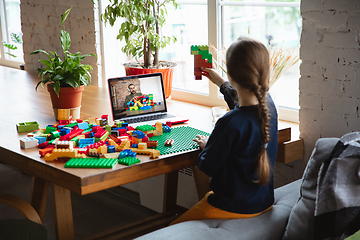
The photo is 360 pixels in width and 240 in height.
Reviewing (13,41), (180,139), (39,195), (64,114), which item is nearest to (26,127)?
(64,114)

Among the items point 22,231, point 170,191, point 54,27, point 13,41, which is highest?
point 54,27

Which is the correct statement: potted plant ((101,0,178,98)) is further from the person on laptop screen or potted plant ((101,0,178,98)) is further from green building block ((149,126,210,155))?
green building block ((149,126,210,155))

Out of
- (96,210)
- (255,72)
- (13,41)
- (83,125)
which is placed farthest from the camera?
(13,41)

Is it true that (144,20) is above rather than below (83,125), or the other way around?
above

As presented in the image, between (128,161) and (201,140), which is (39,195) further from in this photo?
(201,140)

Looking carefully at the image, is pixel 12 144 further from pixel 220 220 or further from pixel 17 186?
pixel 17 186

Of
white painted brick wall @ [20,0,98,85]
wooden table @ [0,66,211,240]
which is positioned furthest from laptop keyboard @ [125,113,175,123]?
white painted brick wall @ [20,0,98,85]

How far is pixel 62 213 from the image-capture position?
1638 millimetres

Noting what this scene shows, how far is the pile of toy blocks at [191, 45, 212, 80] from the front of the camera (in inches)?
77.6

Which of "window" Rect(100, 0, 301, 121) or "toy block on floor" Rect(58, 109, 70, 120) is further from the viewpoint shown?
"window" Rect(100, 0, 301, 121)

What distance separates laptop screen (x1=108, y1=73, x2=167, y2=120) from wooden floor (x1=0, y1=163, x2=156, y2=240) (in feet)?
2.84

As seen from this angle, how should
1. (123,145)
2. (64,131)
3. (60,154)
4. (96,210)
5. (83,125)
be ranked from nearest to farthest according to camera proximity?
(60,154)
(123,145)
(64,131)
(83,125)
(96,210)

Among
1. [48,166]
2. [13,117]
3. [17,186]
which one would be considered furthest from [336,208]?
[17,186]

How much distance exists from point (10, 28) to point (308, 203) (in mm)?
4320
